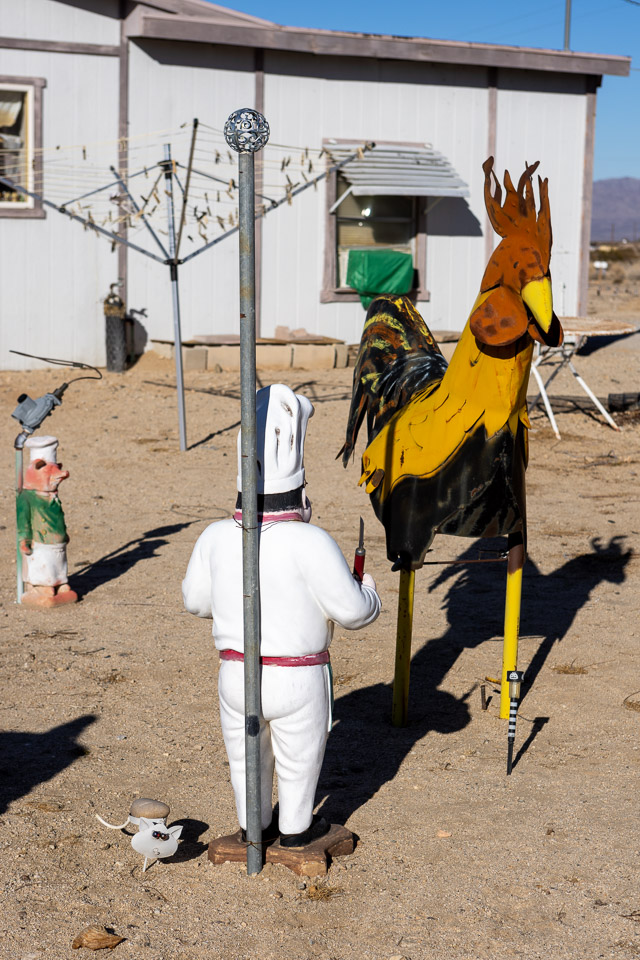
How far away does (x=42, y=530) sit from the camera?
21.4 feet

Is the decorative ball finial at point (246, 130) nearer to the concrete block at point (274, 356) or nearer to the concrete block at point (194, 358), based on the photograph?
the concrete block at point (194, 358)

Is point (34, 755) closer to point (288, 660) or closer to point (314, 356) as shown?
point (288, 660)

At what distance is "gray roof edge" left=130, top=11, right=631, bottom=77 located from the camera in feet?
43.3

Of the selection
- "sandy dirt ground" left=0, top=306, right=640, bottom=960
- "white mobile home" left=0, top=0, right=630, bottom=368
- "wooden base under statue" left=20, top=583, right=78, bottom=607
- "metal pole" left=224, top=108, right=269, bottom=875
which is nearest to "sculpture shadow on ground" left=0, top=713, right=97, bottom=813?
"sandy dirt ground" left=0, top=306, right=640, bottom=960

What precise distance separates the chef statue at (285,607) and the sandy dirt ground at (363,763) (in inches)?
17.7

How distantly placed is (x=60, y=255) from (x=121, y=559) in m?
7.08

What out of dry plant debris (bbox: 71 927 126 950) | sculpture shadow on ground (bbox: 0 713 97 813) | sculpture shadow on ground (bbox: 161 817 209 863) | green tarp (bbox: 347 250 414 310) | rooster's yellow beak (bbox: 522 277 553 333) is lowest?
sculpture shadow on ground (bbox: 161 817 209 863)

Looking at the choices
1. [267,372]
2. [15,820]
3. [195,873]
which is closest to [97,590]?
[15,820]

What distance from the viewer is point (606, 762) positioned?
461cm

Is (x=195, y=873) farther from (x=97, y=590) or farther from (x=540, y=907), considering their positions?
(x=97, y=590)

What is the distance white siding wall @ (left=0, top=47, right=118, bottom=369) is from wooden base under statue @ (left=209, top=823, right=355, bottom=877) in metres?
10.5

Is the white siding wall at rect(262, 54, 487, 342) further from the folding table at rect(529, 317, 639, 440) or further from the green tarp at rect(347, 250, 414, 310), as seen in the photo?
the folding table at rect(529, 317, 639, 440)

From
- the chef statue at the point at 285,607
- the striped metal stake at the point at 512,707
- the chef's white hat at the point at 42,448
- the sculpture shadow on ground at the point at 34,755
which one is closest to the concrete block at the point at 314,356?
the chef's white hat at the point at 42,448

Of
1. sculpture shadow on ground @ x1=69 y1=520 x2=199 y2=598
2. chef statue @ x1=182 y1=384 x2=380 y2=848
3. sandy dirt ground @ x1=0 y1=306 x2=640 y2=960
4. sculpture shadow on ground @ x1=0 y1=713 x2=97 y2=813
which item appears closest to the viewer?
sandy dirt ground @ x1=0 y1=306 x2=640 y2=960
